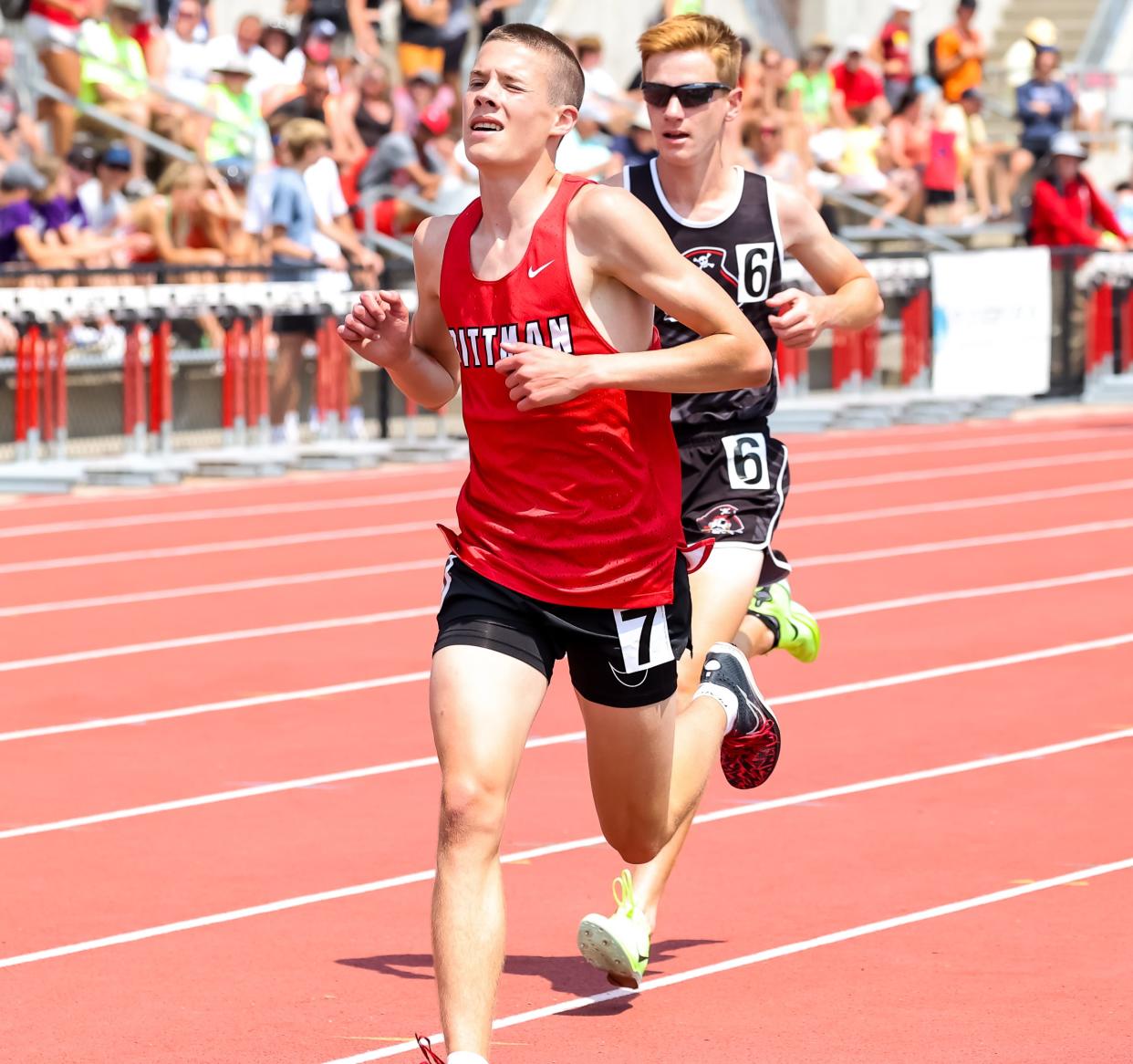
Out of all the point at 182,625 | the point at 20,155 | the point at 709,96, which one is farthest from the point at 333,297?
the point at 709,96

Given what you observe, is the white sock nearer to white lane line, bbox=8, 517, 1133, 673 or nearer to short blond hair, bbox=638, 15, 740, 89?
short blond hair, bbox=638, 15, 740, 89

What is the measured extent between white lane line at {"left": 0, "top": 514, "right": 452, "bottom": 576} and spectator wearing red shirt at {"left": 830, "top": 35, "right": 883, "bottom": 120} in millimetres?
11401

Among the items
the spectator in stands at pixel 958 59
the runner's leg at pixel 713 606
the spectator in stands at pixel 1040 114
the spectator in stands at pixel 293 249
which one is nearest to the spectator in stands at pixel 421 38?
the spectator in stands at pixel 293 249

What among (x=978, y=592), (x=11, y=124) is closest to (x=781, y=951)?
(x=978, y=592)

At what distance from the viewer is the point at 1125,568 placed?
1248 cm

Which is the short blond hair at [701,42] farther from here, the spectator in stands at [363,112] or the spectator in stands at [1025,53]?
the spectator in stands at [1025,53]

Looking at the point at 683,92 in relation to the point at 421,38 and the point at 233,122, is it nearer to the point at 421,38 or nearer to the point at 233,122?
the point at 233,122

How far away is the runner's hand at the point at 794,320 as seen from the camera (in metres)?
5.45

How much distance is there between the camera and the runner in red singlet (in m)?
4.64

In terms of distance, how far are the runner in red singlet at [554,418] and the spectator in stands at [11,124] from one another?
1209 centimetres

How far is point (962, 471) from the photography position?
55.3ft

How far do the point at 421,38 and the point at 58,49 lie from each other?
397cm

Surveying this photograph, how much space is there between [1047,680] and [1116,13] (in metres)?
23.2

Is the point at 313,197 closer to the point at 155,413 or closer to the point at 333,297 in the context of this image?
the point at 333,297
